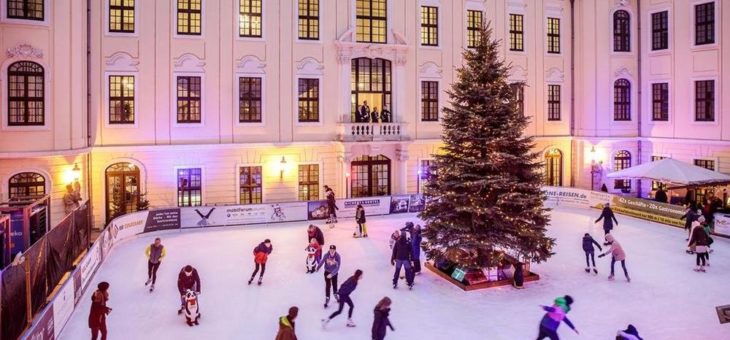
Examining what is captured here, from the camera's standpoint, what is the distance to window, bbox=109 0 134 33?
2427 centimetres

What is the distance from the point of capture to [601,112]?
104 ft

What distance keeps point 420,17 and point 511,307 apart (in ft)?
62.2

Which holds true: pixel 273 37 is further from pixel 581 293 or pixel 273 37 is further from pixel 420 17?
pixel 581 293

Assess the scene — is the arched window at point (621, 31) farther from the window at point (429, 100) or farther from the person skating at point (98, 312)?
the person skating at point (98, 312)

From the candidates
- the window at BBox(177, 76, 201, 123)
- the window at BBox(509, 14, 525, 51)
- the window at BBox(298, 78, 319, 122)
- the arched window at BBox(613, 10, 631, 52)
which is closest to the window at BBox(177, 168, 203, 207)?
the window at BBox(177, 76, 201, 123)

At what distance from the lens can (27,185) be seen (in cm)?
2156

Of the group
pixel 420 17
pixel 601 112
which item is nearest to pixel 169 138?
pixel 420 17

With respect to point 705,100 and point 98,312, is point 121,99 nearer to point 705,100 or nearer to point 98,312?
point 98,312

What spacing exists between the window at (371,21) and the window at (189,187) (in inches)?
403

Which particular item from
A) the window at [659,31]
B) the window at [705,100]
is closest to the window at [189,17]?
the window at [659,31]

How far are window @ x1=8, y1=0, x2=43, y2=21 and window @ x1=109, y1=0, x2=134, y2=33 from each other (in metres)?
3.42

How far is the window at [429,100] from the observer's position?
29688 mm

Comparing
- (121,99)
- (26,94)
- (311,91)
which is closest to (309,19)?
(311,91)

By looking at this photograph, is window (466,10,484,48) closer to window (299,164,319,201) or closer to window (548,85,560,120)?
window (548,85,560,120)
